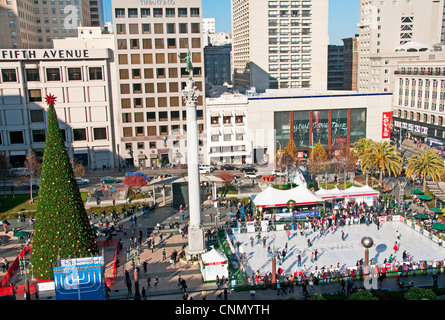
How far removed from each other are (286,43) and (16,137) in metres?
67.1

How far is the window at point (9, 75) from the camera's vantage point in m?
70.5

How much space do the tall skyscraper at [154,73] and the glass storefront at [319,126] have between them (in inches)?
548

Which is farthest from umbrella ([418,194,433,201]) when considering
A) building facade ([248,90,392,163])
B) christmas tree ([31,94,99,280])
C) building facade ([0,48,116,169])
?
building facade ([0,48,116,169])

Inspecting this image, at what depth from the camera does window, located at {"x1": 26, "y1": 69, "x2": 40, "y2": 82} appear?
71.3 metres

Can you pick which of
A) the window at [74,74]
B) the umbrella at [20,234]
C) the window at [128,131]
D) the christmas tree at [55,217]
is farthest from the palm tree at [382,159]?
the window at [74,74]

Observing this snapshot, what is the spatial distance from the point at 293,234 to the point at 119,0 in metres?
49.9

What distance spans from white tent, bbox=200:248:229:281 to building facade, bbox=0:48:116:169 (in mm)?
42315

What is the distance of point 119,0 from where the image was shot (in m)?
72.7

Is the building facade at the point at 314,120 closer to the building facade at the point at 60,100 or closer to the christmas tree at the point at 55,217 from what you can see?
the building facade at the point at 60,100

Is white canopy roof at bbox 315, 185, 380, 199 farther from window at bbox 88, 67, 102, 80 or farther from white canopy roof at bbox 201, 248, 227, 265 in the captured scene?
window at bbox 88, 67, 102, 80

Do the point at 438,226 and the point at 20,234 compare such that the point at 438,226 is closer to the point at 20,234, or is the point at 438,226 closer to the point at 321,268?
the point at 321,268
